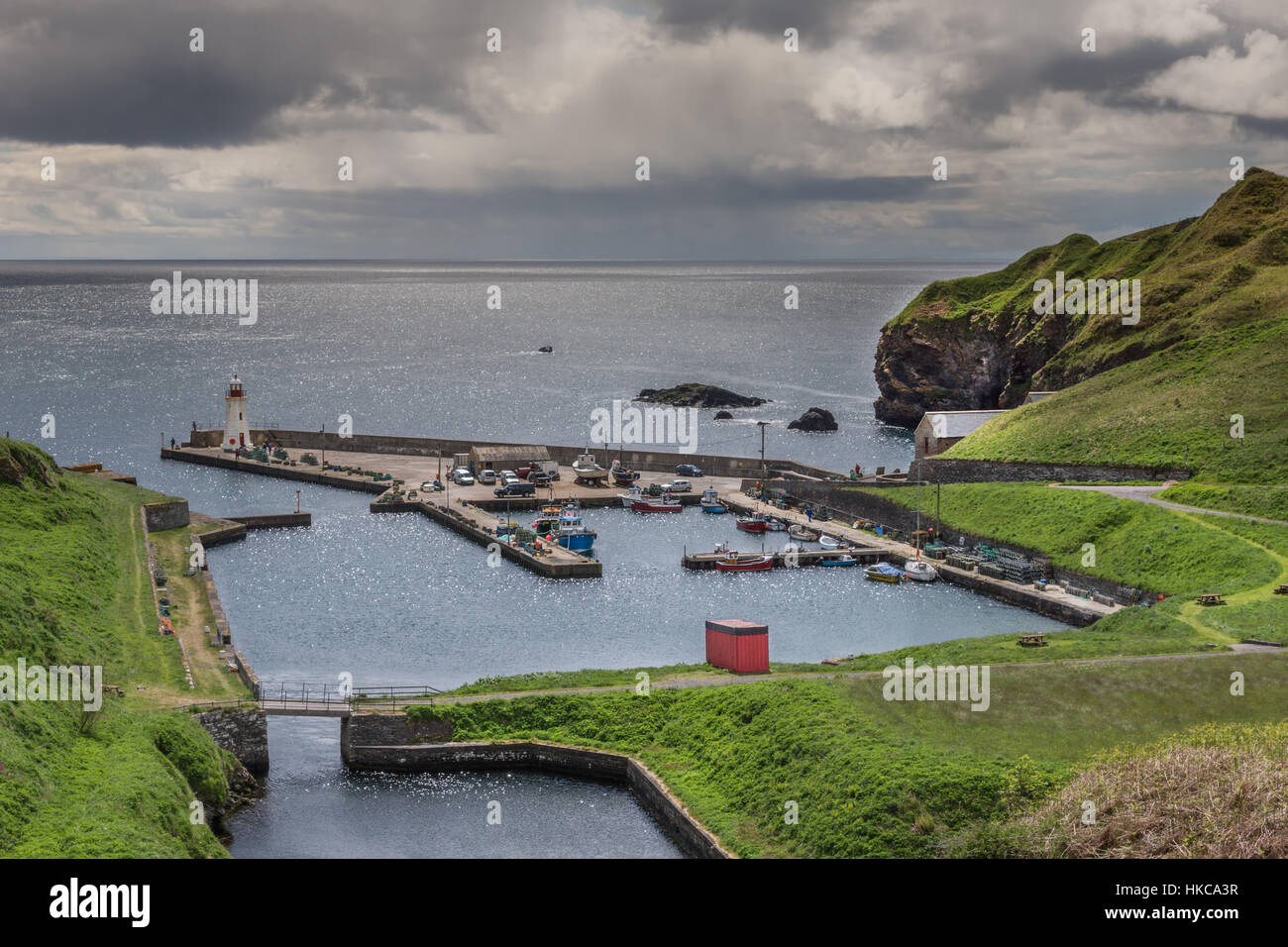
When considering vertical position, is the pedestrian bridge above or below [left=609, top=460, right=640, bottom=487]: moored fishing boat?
below

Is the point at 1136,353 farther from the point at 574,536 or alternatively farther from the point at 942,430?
the point at 574,536

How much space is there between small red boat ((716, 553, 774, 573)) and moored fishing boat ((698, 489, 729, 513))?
15741mm

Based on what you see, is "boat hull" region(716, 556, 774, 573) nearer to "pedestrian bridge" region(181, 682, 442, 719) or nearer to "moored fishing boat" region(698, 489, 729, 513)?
"moored fishing boat" region(698, 489, 729, 513)

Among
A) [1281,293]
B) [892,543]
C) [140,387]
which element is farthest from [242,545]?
[140,387]

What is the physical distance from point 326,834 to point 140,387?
16550cm

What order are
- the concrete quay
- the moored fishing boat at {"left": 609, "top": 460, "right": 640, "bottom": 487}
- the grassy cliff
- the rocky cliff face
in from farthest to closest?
the rocky cliff face → the moored fishing boat at {"left": 609, "top": 460, "right": 640, "bottom": 487} → the grassy cliff → the concrete quay

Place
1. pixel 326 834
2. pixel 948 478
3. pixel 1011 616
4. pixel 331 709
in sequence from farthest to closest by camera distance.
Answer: pixel 948 478 → pixel 1011 616 → pixel 331 709 → pixel 326 834

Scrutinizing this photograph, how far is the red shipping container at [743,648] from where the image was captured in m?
46.4

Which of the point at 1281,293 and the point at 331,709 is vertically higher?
the point at 1281,293

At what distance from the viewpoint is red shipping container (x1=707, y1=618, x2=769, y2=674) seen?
4638 cm

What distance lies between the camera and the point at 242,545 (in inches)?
3127

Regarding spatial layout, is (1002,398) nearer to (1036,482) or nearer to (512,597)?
(1036,482)

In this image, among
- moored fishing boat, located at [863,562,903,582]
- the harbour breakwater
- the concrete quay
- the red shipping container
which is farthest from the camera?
the harbour breakwater

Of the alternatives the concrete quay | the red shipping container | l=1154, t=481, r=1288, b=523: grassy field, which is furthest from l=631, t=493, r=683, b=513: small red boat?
the red shipping container
